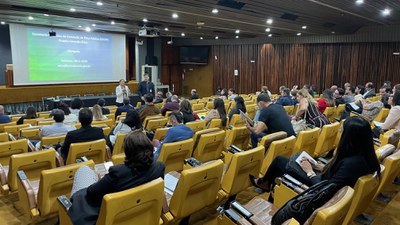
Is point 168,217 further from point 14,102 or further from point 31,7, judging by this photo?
point 14,102

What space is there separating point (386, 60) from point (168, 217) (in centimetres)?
1248

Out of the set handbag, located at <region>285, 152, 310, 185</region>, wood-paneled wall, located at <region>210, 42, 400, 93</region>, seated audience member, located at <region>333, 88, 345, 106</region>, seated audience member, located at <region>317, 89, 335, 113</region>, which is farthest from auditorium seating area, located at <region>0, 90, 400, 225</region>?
wood-paneled wall, located at <region>210, 42, 400, 93</region>

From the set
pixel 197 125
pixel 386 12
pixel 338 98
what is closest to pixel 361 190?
pixel 197 125

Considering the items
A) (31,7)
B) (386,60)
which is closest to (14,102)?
(31,7)

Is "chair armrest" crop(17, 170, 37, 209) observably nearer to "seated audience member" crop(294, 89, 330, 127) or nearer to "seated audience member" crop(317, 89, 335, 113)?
"seated audience member" crop(294, 89, 330, 127)

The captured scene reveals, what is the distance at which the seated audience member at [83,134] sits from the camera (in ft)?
12.1

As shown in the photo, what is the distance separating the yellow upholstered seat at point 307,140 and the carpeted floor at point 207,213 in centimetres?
73

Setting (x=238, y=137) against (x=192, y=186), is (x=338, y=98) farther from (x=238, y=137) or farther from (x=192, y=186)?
(x=192, y=186)

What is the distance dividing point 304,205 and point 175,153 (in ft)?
6.00

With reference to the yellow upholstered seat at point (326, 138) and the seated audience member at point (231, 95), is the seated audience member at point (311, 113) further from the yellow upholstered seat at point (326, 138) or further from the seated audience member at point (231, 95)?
the seated audience member at point (231, 95)

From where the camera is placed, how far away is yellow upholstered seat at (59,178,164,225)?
74.9 inches

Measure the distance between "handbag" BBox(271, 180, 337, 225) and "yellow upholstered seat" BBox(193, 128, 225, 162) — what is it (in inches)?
76.0

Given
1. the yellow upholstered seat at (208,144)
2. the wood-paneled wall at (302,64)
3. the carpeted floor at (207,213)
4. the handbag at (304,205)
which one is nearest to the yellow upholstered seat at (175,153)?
the yellow upholstered seat at (208,144)

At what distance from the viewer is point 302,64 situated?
14.6m
